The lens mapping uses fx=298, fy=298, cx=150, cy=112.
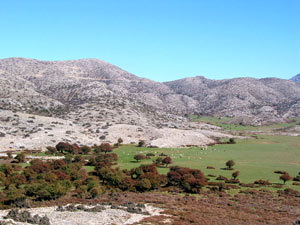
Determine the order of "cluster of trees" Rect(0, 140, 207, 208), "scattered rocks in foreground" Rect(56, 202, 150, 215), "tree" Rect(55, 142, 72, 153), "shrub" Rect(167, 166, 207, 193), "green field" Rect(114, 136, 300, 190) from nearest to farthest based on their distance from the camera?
"scattered rocks in foreground" Rect(56, 202, 150, 215), "cluster of trees" Rect(0, 140, 207, 208), "shrub" Rect(167, 166, 207, 193), "green field" Rect(114, 136, 300, 190), "tree" Rect(55, 142, 72, 153)

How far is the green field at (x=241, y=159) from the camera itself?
7344 centimetres

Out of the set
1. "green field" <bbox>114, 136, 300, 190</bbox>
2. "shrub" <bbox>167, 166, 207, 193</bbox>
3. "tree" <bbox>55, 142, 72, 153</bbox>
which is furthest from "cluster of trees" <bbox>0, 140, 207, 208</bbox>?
"tree" <bbox>55, 142, 72, 153</bbox>

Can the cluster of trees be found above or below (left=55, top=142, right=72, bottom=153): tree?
below

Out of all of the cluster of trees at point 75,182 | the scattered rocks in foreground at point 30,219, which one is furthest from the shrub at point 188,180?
the scattered rocks in foreground at point 30,219

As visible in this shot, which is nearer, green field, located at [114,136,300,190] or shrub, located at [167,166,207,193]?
shrub, located at [167,166,207,193]

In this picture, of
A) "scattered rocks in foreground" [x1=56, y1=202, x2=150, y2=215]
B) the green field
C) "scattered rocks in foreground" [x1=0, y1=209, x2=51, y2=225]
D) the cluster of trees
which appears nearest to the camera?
"scattered rocks in foreground" [x1=0, y1=209, x2=51, y2=225]

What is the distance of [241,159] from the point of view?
93812 mm

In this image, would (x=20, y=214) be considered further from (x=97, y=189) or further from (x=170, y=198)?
(x=170, y=198)

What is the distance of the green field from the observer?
7344 centimetres

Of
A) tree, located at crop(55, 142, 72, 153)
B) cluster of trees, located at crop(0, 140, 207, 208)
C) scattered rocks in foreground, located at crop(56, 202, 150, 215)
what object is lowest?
scattered rocks in foreground, located at crop(56, 202, 150, 215)

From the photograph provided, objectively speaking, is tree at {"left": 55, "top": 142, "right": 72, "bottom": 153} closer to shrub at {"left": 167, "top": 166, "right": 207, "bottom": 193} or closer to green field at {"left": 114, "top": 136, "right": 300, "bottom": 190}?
green field at {"left": 114, "top": 136, "right": 300, "bottom": 190}

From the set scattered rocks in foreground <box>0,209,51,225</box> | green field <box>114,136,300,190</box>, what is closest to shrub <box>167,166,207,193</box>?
green field <box>114,136,300,190</box>

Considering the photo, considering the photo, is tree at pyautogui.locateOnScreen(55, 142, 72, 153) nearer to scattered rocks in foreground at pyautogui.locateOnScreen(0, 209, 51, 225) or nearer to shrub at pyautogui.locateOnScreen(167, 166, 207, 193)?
shrub at pyautogui.locateOnScreen(167, 166, 207, 193)

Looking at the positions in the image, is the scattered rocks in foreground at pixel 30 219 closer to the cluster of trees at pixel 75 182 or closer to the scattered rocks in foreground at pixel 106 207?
the scattered rocks in foreground at pixel 106 207
